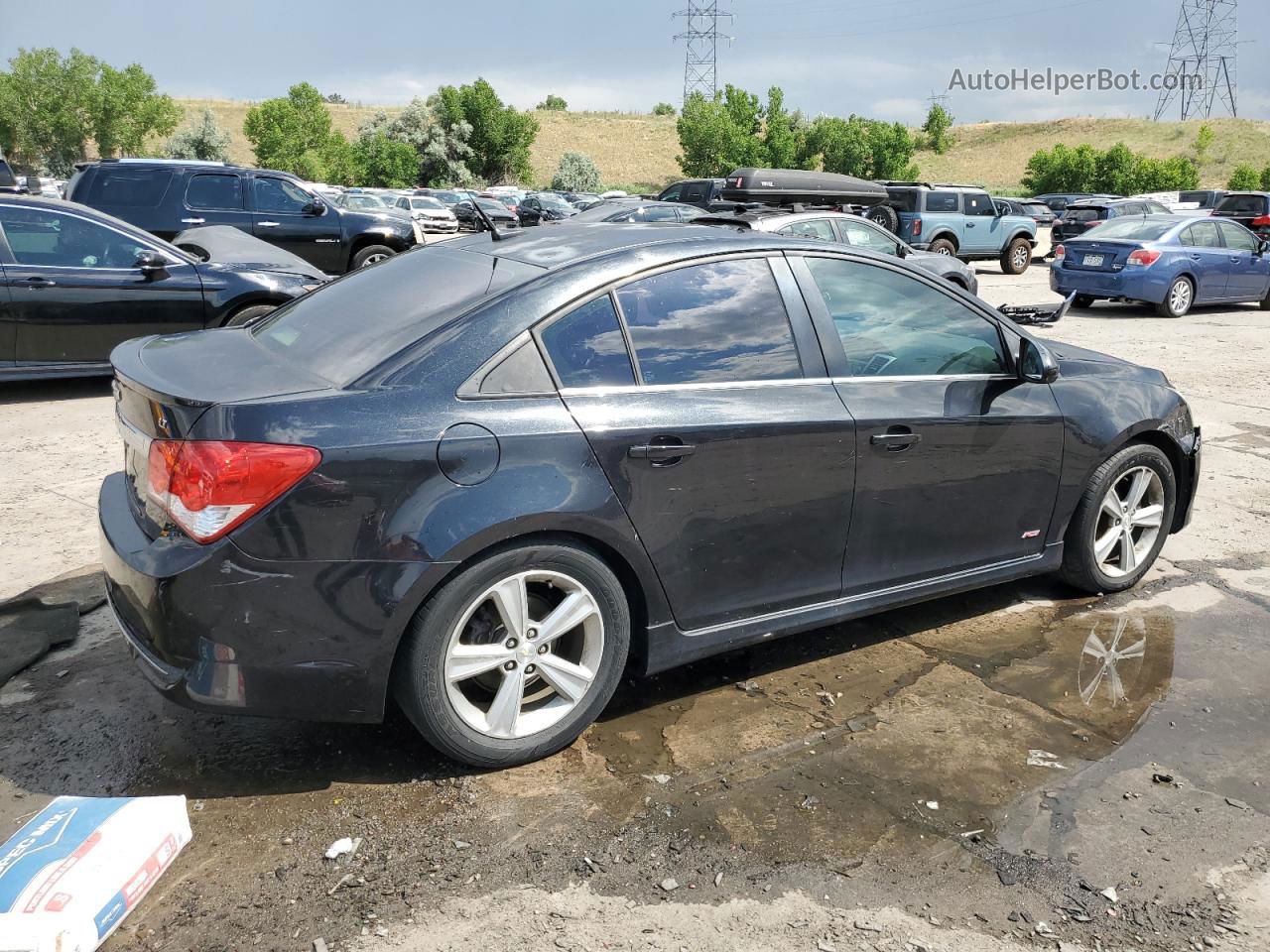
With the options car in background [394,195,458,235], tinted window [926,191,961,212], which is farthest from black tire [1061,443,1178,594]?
car in background [394,195,458,235]

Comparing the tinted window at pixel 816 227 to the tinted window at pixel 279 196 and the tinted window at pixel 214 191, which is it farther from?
the tinted window at pixel 214 191

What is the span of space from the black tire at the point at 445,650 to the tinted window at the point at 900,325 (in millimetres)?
1287

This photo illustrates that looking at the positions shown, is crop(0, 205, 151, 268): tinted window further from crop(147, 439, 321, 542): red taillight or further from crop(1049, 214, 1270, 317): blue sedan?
crop(1049, 214, 1270, 317): blue sedan

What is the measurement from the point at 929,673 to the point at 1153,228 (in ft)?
45.2

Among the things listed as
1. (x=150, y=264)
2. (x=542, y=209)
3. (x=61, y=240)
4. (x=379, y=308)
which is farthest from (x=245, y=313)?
(x=542, y=209)

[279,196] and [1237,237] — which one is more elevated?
[279,196]

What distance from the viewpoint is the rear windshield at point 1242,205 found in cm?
2128

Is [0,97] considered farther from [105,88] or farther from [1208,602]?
[1208,602]

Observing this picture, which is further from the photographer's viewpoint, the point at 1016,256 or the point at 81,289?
the point at 1016,256

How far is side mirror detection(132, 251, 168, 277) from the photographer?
832 centimetres

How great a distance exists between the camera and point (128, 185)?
12.5 metres

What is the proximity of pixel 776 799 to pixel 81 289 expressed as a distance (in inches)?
288

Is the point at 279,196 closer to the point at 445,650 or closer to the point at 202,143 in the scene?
the point at 445,650

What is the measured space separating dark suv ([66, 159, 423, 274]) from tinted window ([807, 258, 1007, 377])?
864cm
